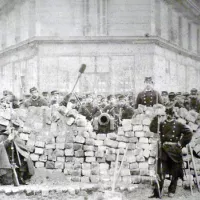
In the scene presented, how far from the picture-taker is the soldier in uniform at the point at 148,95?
548cm

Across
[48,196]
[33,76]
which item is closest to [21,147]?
[48,196]

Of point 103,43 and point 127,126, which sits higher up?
point 103,43

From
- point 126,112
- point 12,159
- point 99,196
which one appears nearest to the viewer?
point 99,196

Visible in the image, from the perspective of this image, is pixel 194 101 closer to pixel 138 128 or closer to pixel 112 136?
pixel 138 128

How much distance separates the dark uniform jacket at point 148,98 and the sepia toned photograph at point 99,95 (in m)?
0.02

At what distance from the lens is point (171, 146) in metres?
4.48

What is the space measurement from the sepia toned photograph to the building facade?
2 cm

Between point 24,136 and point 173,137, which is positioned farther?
point 24,136

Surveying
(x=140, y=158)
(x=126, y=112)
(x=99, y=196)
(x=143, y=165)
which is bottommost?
(x=99, y=196)

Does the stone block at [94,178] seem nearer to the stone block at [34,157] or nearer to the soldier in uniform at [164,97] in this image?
the stone block at [34,157]

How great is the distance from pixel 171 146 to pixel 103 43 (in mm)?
2107

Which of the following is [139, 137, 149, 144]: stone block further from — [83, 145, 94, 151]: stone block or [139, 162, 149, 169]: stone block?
[83, 145, 94, 151]: stone block

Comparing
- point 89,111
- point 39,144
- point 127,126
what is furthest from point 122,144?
point 39,144

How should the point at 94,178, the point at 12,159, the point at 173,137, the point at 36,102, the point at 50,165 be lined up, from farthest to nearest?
the point at 36,102 → the point at 50,165 → the point at 94,178 → the point at 12,159 → the point at 173,137
